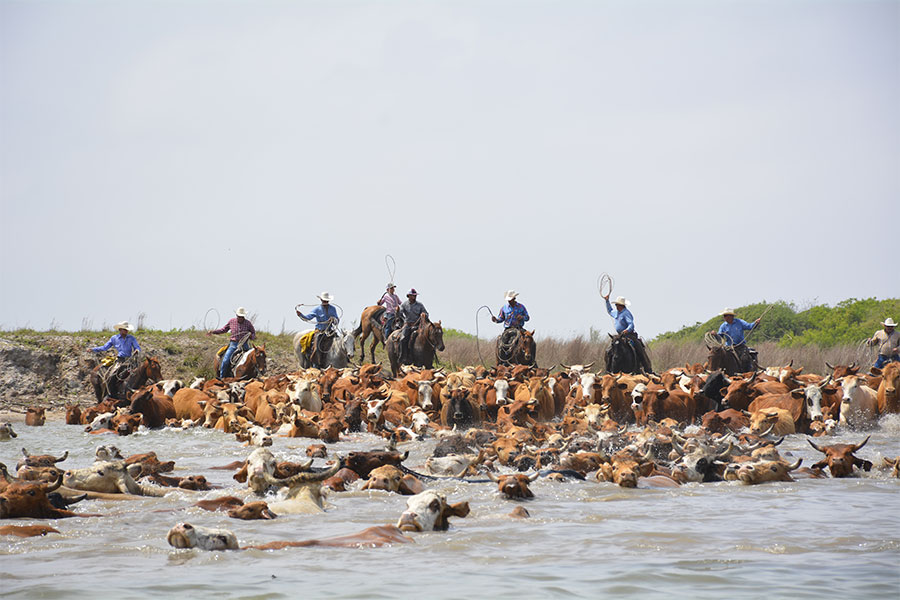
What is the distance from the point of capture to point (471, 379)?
2033cm

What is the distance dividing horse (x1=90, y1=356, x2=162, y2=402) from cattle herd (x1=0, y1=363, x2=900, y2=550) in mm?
462

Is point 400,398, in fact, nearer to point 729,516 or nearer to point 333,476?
point 333,476

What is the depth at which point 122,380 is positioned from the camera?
21.6 m

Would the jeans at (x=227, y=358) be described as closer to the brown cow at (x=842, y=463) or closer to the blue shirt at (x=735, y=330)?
the blue shirt at (x=735, y=330)

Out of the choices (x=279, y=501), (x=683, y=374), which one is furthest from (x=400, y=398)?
(x=279, y=501)

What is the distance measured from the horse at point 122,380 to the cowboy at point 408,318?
722 cm

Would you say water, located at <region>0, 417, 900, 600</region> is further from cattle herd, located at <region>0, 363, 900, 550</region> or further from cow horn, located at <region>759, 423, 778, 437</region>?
cow horn, located at <region>759, 423, 778, 437</region>

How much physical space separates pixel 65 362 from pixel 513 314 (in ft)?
44.4

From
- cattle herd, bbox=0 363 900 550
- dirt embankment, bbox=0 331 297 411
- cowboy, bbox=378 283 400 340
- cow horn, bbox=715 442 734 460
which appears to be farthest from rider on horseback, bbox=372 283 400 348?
cow horn, bbox=715 442 734 460

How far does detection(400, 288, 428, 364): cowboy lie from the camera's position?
2708 cm

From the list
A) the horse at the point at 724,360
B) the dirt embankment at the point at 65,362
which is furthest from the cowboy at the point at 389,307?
the horse at the point at 724,360

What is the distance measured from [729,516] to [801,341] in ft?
99.0

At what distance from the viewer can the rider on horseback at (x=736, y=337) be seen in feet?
70.7

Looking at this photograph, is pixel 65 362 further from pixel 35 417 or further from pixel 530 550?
pixel 530 550
